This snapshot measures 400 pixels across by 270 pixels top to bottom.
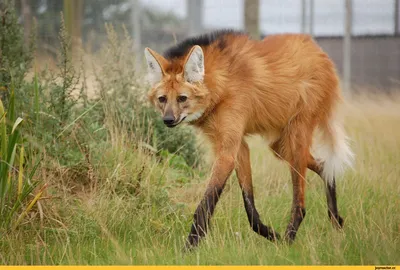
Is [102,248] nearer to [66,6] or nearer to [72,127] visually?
[72,127]

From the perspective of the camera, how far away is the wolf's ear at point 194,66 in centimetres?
367

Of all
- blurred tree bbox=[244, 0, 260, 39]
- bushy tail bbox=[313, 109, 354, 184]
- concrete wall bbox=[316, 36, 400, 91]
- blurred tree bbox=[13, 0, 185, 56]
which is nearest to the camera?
bushy tail bbox=[313, 109, 354, 184]

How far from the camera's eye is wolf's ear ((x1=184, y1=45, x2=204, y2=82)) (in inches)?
144

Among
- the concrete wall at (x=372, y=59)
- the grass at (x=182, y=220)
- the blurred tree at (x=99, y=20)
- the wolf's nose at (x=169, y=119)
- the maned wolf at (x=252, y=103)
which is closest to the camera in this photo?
the grass at (x=182, y=220)

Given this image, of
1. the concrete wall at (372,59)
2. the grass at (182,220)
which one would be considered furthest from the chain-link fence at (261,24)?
the grass at (182,220)

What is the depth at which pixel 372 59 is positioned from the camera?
32.1ft

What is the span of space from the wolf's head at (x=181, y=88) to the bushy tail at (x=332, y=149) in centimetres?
121

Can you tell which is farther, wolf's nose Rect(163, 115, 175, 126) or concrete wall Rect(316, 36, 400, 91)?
concrete wall Rect(316, 36, 400, 91)

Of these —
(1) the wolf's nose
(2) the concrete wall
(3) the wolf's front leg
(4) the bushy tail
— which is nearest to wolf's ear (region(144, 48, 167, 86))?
(1) the wolf's nose

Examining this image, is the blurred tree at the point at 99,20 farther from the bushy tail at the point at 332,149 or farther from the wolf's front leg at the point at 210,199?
the wolf's front leg at the point at 210,199

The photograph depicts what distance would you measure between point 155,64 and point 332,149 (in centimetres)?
159

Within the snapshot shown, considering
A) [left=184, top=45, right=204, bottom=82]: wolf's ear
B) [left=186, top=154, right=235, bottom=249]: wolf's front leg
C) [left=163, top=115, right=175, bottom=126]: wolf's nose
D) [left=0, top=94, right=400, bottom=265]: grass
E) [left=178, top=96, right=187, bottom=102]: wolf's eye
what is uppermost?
[left=184, top=45, right=204, bottom=82]: wolf's ear

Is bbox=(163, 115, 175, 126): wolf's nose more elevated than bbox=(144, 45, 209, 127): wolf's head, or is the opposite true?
bbox=(144, 45, 209, 127): wolf's head

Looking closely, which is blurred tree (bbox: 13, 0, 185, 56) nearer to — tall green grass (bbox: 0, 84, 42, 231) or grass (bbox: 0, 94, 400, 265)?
grass (bbox: 0, 94, 400, 265)
